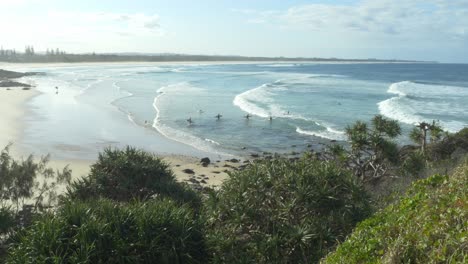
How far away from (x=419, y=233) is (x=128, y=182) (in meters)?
9.58

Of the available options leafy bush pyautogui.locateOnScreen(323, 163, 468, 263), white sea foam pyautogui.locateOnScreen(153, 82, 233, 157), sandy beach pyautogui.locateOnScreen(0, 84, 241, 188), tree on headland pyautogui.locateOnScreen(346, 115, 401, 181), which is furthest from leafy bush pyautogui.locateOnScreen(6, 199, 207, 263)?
white sea foam pyautogui.locateOnScreen(153, 82, 233, 157)

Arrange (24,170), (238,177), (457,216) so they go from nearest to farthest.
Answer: (457,216)
(238,177)
(24,170)

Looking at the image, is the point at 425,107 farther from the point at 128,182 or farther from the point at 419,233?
the point at 419,233

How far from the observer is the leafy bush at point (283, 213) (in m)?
9.29

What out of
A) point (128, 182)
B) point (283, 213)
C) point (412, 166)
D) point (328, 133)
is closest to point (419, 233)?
point (283, 213)

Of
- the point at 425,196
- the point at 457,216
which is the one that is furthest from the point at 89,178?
the point at 457,216

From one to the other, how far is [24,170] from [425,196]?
12572 mm

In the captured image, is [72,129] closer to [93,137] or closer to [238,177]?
[93,137]

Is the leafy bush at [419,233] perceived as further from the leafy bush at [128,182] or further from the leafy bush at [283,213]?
the leafy bush at [128,182]

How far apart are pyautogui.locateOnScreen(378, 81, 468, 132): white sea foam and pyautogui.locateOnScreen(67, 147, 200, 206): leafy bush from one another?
27.5m

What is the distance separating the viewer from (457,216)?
6281 millimetres

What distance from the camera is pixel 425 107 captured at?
47.5m

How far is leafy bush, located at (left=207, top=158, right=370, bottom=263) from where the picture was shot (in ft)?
30.5

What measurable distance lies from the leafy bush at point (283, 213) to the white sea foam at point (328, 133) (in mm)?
23299
